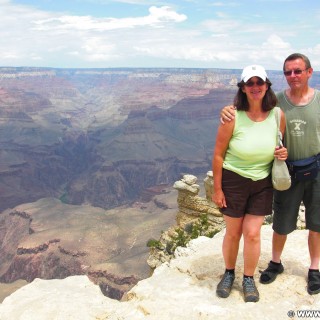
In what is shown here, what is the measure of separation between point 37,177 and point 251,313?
147664 mm

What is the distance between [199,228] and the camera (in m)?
16.6

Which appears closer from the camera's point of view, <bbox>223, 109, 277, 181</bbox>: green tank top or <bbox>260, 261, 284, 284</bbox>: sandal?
<bbox>223, 109, 277, 181</bbox>: green tank top

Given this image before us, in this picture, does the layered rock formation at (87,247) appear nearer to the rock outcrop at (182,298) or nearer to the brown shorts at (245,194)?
the rock outcrop at (182,298)

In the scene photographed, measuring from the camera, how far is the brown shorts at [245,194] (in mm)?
5406

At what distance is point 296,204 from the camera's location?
576cm

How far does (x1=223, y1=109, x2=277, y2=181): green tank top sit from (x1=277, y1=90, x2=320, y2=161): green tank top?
0.30 metres

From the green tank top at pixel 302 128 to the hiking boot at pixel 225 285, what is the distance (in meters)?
1.95

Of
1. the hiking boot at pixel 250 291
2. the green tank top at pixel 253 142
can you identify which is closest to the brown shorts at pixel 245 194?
the green tank top at pixel 253 142

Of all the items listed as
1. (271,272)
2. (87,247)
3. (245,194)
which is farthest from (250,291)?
(87,247)

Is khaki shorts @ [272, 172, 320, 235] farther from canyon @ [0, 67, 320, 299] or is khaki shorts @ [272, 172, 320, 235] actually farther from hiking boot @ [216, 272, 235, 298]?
canyon @ [0, 67, 320, 299]

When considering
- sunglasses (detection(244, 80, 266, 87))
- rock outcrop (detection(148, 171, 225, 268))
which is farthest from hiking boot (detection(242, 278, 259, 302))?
rock outcrop (detection(148, 171, 225, 268))

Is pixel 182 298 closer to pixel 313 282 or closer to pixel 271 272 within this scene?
pixel 271 272

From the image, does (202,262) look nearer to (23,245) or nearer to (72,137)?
(23,245)

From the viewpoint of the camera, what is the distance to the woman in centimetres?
516
